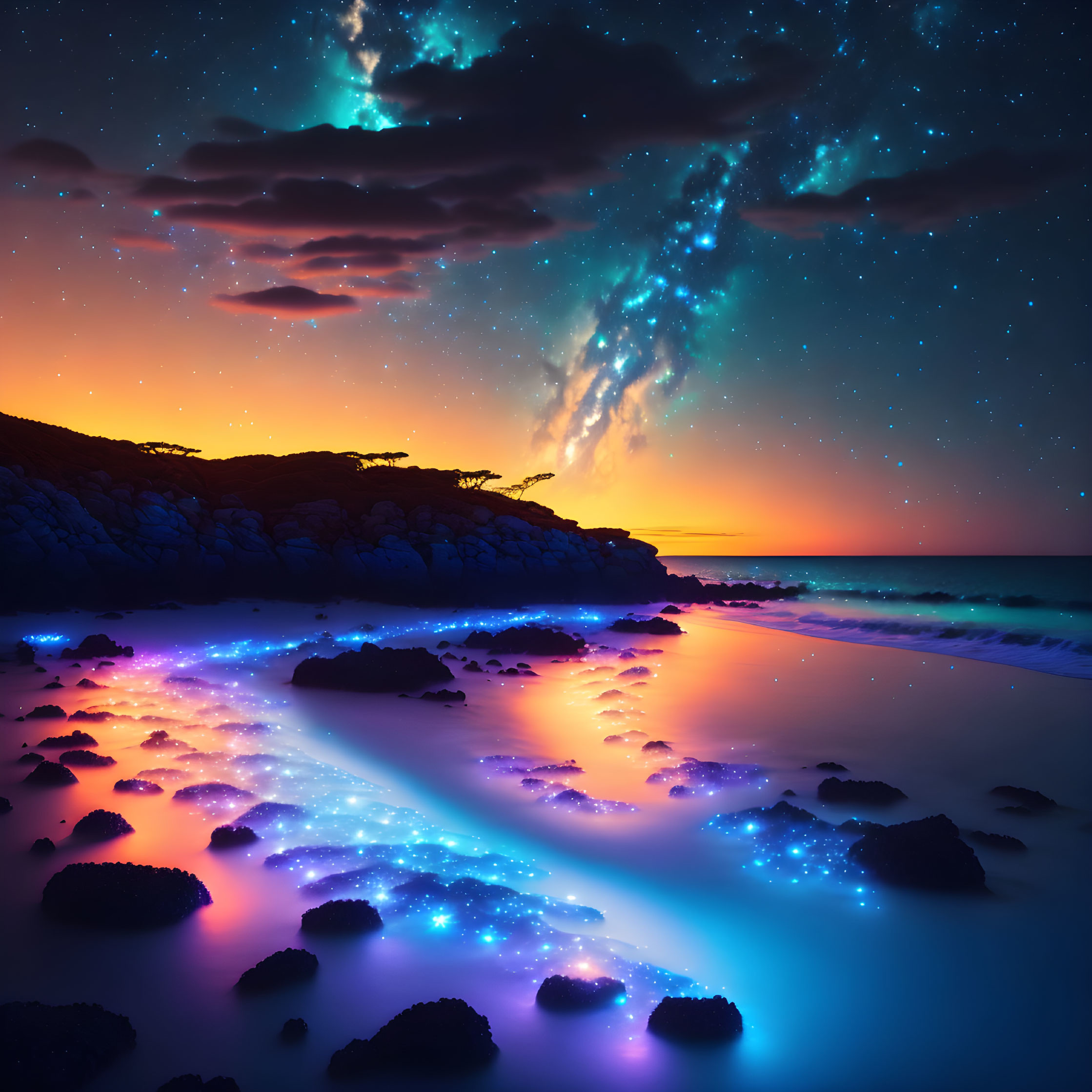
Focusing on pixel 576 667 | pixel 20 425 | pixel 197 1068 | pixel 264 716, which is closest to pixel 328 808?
pixel 197 1068

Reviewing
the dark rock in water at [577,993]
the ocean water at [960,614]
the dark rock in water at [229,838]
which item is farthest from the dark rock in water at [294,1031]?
the ocean water at [960,614]

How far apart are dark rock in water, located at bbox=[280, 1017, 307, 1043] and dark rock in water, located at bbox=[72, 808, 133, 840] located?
313cm

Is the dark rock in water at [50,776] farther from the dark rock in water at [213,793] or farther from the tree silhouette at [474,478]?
the tree silhouette at [474,478]

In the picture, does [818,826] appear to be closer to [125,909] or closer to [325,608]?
[125,909]

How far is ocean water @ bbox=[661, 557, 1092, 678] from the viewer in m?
20.1

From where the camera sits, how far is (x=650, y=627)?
23781mm

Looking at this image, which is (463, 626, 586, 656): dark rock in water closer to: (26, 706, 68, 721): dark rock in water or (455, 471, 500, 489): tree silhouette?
(26, 706, 68, 721): dark rock in water

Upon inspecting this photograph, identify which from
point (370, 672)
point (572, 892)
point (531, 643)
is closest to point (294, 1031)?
point (572, 892)

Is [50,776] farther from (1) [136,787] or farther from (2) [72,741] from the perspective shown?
(2) [72,741]

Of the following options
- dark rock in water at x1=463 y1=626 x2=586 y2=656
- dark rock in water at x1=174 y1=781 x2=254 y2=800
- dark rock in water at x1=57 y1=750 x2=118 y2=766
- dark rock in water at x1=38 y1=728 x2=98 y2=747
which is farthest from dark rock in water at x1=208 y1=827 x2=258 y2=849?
dark rock in water at x1=463 y1=626 x2=586 y2=656

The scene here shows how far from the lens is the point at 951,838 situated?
5.35 meters

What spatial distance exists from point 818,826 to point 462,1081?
14.5 ft

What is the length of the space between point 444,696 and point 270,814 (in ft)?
17.8

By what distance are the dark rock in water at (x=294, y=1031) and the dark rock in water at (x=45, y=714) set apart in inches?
304
